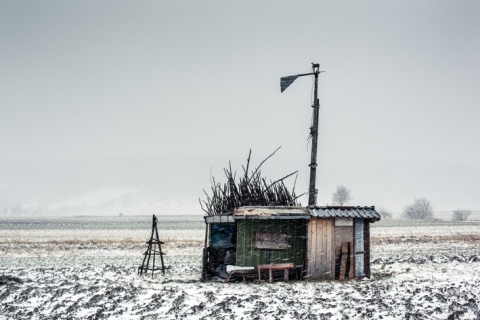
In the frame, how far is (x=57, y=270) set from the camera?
69.2ft

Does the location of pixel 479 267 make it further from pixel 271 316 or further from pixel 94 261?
pixel 94 261

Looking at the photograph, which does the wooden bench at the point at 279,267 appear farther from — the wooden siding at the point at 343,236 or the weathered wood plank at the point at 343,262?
the wooden siding at the point at 343,236

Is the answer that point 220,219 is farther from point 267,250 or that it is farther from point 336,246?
point 336,246

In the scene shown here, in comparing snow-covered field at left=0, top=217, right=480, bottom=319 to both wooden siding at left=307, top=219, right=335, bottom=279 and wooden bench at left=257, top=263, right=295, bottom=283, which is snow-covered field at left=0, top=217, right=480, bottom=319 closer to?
wooden bench at left=257, top=263, right=295, bottom=283

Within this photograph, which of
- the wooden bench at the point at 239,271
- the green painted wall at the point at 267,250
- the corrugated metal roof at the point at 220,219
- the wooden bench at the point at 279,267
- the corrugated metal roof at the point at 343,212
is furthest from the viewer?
the corrugated metal roof at the point at 220,219

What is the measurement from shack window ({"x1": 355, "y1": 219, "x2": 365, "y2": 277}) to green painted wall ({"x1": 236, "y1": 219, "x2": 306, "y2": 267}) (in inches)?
78.6

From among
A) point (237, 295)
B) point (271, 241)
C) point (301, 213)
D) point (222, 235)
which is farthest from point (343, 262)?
point (222, 235)

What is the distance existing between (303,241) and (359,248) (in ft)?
6.95

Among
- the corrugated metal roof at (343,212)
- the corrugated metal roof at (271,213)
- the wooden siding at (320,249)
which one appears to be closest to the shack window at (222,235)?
the corrugated metal roof at (271,213)

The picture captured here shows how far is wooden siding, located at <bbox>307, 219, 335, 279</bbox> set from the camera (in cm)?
1769

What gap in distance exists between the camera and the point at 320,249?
58.4ft

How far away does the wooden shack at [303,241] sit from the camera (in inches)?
696

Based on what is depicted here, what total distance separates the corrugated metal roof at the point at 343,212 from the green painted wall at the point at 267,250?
826 millimetres

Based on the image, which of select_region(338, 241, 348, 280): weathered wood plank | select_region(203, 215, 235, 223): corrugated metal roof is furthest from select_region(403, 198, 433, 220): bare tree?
select_region(203, 215, 235, 223): corrugated metal roof
